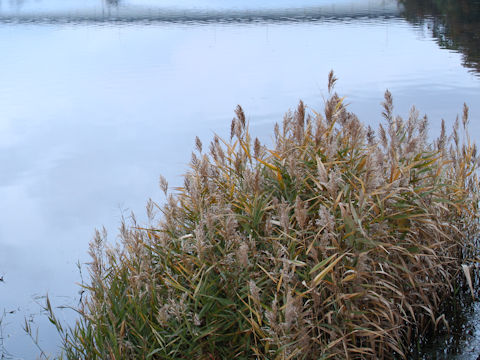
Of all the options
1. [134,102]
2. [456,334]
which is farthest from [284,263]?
[134,102]

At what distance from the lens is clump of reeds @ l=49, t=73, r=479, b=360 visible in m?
3.70

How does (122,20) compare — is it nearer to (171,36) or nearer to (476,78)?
(171,36)

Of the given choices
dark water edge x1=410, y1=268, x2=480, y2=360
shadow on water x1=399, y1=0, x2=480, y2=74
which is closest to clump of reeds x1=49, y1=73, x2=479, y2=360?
dark water edge x1=410, y1=268, x2=480, y2=360

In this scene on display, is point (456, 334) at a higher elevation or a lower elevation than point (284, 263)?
lower

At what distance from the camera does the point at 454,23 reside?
31000 mm

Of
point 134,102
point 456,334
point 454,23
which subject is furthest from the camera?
point 454,23

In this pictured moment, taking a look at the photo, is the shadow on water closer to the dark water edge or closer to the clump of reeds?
the dark water edge

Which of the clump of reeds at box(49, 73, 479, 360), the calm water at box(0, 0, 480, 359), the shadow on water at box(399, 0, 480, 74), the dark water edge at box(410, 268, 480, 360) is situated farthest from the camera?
the shadow on water at box(399, 0, 480, 74)

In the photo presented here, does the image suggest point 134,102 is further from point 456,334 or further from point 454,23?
point 454,23

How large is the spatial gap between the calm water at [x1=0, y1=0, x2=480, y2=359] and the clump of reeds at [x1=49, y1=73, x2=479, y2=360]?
3.76ft

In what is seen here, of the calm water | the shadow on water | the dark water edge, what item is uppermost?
the shadow on water

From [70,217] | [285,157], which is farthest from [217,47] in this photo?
[285,157]

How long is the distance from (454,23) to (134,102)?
2169 cm

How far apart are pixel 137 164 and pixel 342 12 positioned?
1582 inches
